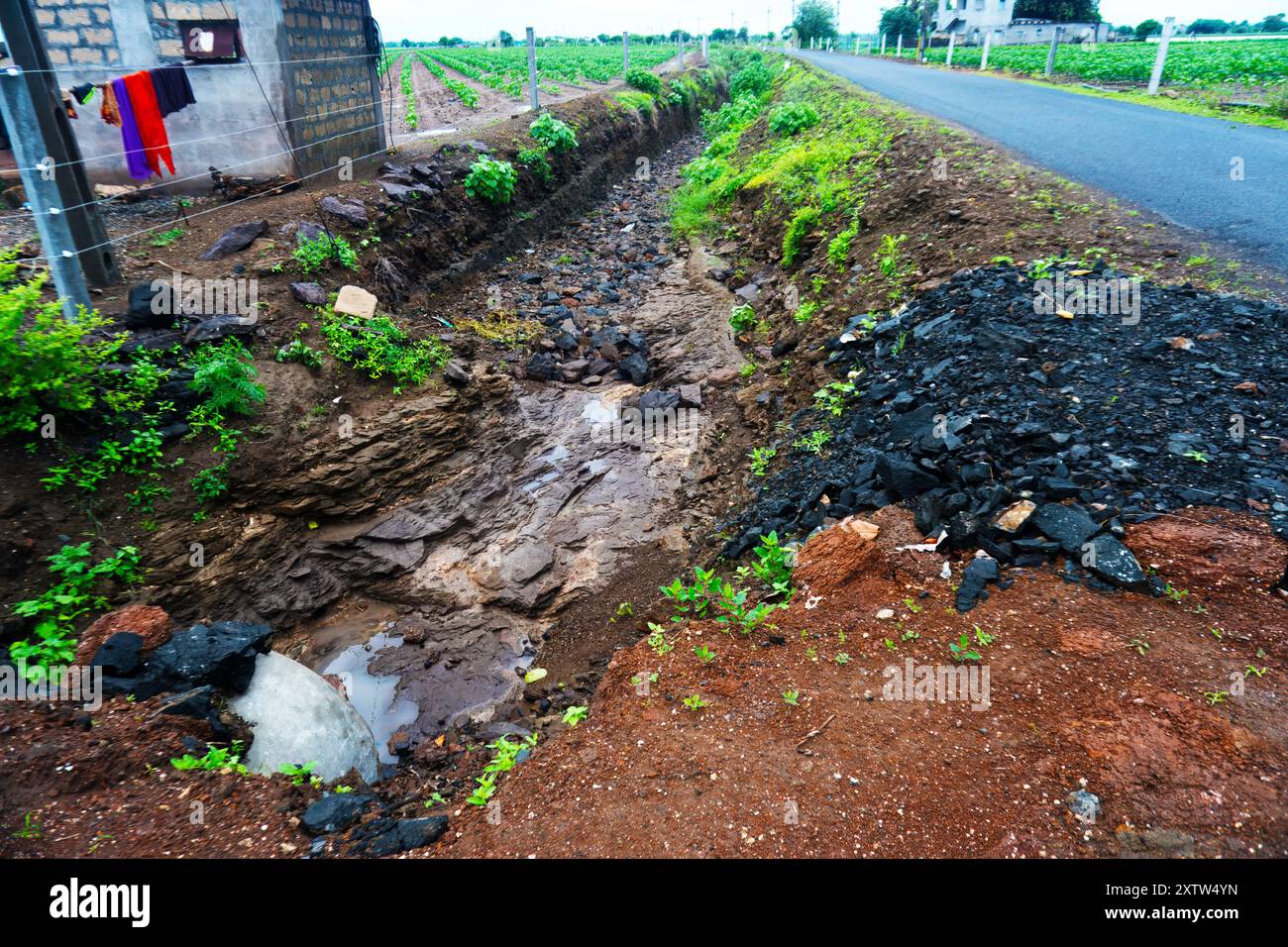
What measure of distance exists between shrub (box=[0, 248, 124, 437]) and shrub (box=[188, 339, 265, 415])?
29.6 inches

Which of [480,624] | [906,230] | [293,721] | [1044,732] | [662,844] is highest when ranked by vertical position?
[906,230]

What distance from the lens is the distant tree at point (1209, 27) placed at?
164 ft

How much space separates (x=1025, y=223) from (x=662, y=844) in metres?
7.41

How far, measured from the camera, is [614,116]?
1825 centimetres

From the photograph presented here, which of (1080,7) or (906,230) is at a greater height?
(1080,7)

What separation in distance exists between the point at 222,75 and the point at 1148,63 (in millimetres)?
27058

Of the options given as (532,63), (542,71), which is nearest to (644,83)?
(532,63)

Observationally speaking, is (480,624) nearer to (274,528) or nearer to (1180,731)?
(274,528)

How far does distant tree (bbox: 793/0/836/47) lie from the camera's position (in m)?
67.6

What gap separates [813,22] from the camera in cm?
6750

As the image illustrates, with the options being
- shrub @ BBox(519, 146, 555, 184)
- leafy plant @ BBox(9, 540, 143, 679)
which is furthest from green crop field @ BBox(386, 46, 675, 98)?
leafy plant @ BBox(9, 540, 143, 679)

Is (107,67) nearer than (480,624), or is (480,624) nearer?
(480,624)
